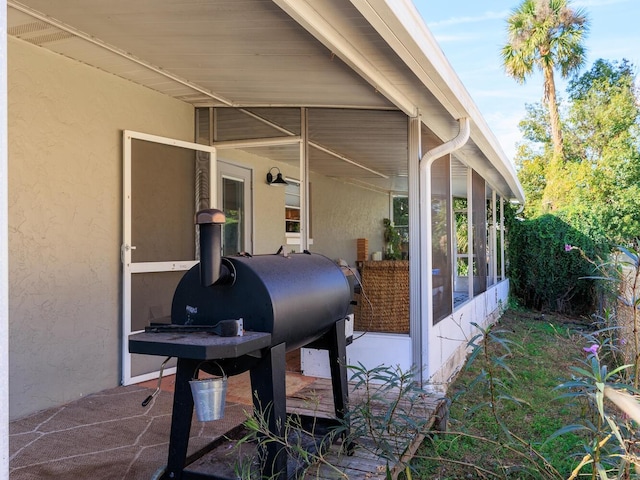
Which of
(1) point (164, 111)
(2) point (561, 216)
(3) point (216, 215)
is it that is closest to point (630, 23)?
(2) point (561, 216)

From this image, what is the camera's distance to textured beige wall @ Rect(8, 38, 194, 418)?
136 inches

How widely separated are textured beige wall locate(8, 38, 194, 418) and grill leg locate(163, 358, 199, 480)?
5.41 feet

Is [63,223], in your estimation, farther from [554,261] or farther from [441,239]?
[554,261]

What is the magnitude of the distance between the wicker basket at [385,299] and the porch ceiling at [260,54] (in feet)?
3.86

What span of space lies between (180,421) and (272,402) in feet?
1.64

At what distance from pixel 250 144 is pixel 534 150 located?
2310 centimetres

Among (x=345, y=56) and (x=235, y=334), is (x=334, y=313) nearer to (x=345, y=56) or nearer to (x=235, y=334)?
(x=235, y=334)

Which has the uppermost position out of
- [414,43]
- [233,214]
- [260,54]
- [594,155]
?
[594,155]

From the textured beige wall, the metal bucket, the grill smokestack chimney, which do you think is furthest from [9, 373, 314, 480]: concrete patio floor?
the grill smokestack chimney

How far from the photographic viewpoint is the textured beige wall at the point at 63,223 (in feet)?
11.3

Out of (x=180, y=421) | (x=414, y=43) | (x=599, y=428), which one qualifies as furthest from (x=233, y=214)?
(x=599, y=428)

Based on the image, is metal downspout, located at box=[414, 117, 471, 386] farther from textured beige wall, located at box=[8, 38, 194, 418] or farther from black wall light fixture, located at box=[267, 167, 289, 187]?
black wall light fixture, located at box=[267, 167, 289, 187]

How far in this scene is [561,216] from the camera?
11.3 meters

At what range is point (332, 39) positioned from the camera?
276 cm
